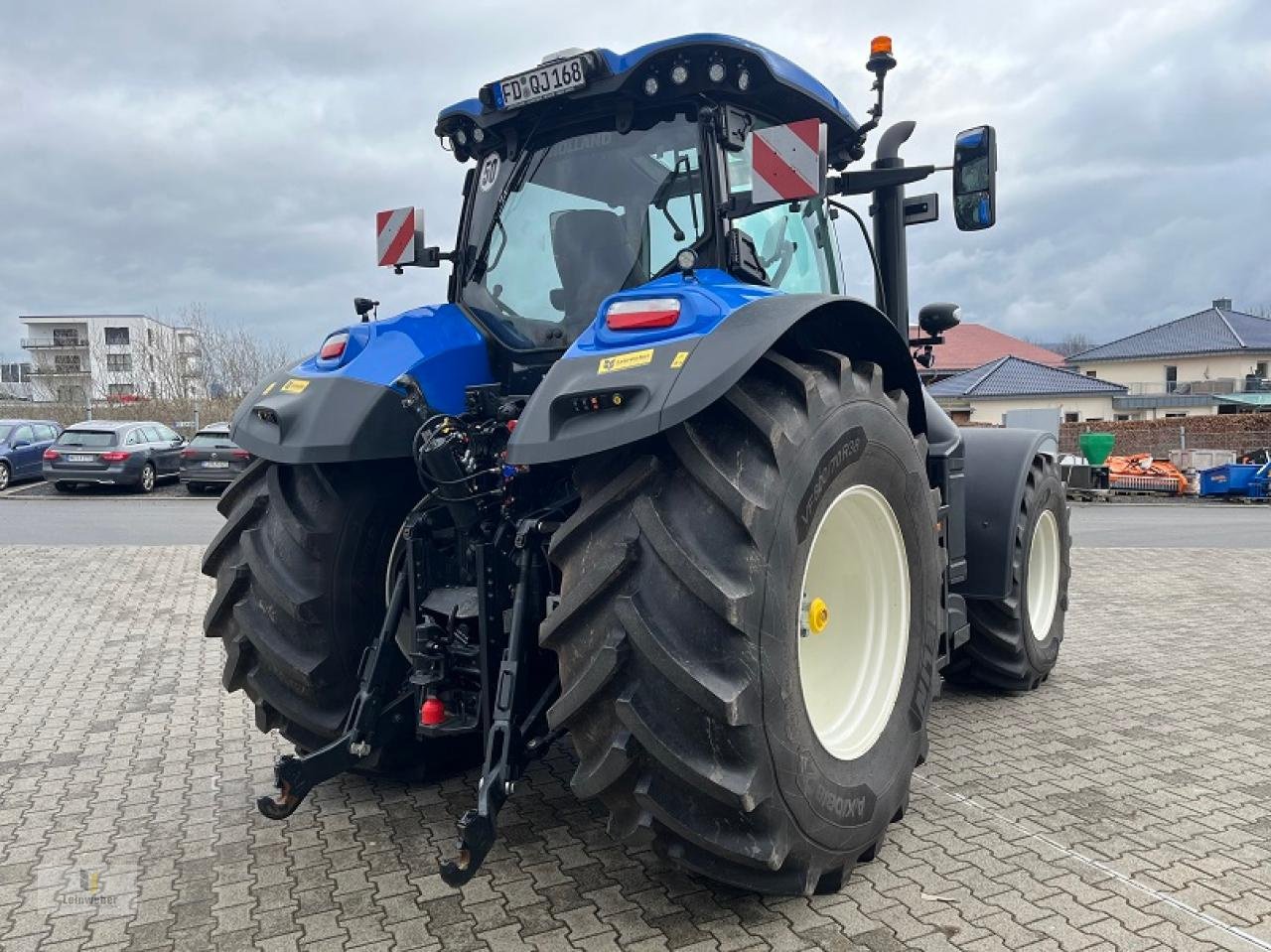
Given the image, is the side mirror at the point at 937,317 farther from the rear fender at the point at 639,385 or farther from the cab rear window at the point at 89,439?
the cab rear window at the point at 89,439

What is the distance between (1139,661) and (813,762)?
418cm

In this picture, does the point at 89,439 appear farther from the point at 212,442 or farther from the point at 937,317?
the point at 937,317

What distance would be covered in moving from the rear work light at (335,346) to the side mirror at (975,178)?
8.47 ft

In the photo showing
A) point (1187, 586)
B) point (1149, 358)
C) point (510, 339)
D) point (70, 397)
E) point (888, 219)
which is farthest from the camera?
point (1149, 358)

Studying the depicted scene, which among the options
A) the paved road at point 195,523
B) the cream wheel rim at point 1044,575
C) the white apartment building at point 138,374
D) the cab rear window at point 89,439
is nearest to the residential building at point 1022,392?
the paved road at point 195,523

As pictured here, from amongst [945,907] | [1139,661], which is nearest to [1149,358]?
[1139,661]

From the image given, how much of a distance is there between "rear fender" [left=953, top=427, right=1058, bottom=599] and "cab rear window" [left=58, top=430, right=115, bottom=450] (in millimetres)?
19162

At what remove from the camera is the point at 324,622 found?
335 cm

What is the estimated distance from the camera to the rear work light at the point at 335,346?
11.2 feet

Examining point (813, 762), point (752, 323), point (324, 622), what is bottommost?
point (813, 762)

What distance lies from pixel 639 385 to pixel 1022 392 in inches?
1924

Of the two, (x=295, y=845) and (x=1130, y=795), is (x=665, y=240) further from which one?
(x=1130, y=795)

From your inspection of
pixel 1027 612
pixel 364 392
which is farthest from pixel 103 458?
pixel 1027 612
